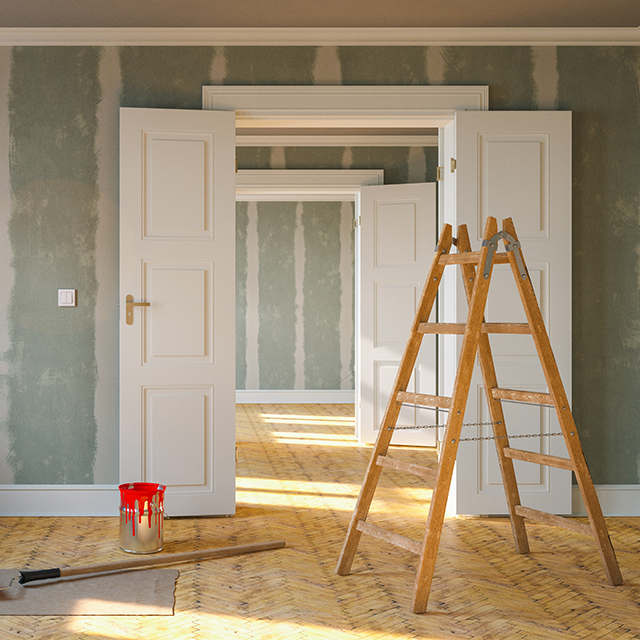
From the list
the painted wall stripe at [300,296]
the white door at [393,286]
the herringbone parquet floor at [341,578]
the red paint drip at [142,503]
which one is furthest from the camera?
the painted wall stripe at [300,296]

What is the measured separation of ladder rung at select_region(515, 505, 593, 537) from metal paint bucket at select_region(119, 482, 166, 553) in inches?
65.6

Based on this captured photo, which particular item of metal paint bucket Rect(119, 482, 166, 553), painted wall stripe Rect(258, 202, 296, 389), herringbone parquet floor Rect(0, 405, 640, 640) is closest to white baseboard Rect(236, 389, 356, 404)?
painted wall stripe Rect(258, 202, 296, 389)

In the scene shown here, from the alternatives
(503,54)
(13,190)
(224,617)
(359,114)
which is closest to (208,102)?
(359,114)

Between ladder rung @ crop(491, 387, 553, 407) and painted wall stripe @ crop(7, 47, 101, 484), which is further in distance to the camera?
painted wall stripe @ crop(7, 47, 101, 484)

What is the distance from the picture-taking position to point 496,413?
2.96 m

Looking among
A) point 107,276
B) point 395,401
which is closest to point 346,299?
point 107,276

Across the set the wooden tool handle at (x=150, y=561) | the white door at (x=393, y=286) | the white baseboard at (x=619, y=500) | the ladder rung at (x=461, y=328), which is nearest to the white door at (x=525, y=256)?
the white baseboard at (x=619, y=500)

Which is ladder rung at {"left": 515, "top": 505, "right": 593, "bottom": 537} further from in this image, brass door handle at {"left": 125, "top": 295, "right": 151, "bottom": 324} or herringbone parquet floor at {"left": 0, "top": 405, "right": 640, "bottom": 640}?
brass door handle at {"left": 125, "top": 295, "right": 151, "bottom": 324}

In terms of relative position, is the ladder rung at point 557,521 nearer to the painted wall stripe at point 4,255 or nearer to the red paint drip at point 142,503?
the red paint drip at point 142,503

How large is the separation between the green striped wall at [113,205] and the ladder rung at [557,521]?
3.52 ft

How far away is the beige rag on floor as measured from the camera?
96.9 inches

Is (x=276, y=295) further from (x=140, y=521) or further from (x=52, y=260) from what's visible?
(x=140, y=521)

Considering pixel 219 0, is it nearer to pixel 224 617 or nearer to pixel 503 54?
pixel 503 54

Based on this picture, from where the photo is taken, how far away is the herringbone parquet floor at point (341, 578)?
2.35 m
